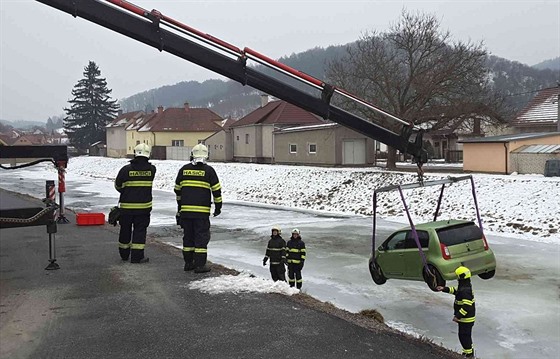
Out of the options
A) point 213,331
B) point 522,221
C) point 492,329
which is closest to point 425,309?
point 492,329

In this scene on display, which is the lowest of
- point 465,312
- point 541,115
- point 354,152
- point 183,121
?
point 465,312

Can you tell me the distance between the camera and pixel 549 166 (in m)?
23.9

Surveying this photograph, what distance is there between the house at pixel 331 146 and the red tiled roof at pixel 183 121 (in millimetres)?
31197

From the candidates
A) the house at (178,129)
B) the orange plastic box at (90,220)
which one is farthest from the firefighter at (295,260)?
the house at (178,129)

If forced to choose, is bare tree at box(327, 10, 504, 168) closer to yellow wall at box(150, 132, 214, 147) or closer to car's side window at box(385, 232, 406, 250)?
car's side window at box(385, 232, 406, 250)

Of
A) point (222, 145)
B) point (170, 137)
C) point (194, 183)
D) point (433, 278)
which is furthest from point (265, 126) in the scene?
point (433, 278)

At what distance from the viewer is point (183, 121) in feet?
240

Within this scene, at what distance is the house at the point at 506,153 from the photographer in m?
25.6

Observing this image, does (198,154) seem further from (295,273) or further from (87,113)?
(87,113)

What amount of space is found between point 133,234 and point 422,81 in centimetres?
2452

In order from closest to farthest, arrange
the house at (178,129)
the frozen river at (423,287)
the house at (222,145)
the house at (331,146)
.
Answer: the frozen river at (423,287), the house at (331,146), the house at (222,145), the house at (178,129)

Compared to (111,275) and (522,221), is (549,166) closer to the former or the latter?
(522,221)

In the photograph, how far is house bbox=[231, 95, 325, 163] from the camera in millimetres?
46156

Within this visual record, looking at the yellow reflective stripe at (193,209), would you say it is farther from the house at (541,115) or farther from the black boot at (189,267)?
the house at (541,115)
